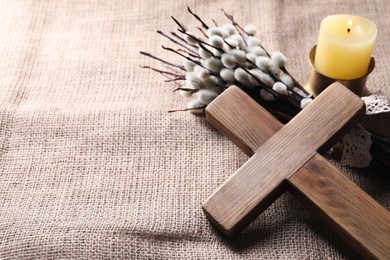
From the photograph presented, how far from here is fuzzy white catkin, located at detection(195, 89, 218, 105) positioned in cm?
73

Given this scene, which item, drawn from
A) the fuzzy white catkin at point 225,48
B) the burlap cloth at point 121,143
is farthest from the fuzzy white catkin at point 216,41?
the burlap cloth at point 121,143

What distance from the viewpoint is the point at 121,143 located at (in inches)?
29.0

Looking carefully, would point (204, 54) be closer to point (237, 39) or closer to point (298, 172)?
point (237, 39)

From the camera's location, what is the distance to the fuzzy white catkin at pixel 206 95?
28.9 inches

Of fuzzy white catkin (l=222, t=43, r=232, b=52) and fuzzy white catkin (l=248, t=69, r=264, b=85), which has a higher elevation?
fuzzy white catkin (l=222, t=43, r=232, b=52)

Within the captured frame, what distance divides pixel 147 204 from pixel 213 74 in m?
0.21

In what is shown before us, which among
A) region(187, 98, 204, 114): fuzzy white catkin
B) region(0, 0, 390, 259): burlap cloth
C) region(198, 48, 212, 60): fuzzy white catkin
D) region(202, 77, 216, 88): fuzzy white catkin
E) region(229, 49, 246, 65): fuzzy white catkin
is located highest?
region(229, 49, 246, 65): fuzzy white catkin

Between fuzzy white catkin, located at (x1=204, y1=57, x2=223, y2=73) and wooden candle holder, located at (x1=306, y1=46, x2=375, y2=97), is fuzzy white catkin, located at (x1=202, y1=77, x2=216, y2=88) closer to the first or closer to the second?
fuzzy white catkin, located at (x1=204, y1=57, x2=223, y2=73)

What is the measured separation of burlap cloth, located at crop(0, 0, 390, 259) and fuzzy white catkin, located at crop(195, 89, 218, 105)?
0.04m

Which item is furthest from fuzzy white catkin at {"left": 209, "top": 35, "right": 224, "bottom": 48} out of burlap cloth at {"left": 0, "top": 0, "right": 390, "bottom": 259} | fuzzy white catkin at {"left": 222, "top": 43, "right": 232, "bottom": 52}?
burlap cloth at {"left": 0, "top": 0, "right": 390, "bottom": 259}

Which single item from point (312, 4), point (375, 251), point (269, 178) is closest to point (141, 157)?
point (269, 178)

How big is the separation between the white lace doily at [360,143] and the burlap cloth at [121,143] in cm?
2

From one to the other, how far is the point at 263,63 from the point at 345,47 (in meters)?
0.12

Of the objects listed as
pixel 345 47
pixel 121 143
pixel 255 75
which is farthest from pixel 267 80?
pixel 121 143
